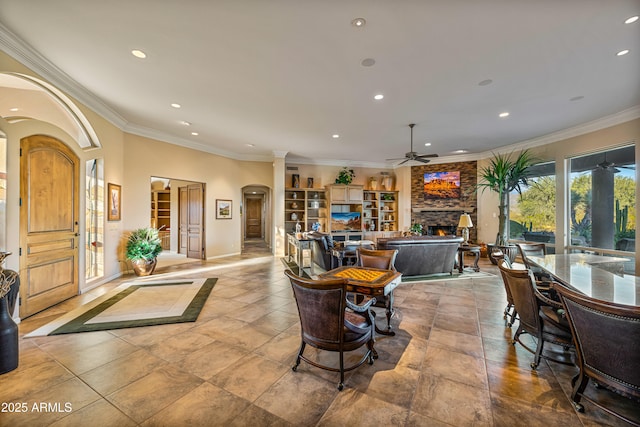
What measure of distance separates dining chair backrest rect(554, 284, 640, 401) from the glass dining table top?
0.43 m

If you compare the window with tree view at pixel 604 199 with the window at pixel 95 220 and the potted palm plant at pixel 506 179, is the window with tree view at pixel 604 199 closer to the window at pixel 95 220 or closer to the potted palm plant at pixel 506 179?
the potted palm plant at pixel 506 179

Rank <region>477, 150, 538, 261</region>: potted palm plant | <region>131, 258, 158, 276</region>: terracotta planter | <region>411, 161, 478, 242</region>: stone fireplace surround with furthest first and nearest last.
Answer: <region>411, 161, 478, 242</region>: stone fireplace surround, <region>477, 150, 538, 261</region>: potted palm plant, <region>131, 258, 158, 276</region>: terracotta planter

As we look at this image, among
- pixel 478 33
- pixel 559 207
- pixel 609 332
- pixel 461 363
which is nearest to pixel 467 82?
pixel 478 33

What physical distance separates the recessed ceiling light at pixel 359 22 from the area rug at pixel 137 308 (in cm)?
397

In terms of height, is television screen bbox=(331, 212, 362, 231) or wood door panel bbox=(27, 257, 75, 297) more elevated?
television screen bbox=(331, 212, 362, 231)

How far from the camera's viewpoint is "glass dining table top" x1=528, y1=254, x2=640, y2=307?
83.8 inches

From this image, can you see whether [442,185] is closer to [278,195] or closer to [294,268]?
[278,195]

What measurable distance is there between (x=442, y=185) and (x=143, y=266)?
8.89 m

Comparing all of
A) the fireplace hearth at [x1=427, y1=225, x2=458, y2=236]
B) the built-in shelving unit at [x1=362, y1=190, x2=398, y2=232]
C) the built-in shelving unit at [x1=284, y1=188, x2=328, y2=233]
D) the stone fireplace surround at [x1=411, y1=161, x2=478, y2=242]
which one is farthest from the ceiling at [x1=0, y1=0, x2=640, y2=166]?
the built-in shelving unit at [x1=362, y1=190, x2=398, y2=232]

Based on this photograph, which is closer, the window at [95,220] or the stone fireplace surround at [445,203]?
the window at [95,220]

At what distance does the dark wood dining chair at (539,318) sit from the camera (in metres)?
2.31

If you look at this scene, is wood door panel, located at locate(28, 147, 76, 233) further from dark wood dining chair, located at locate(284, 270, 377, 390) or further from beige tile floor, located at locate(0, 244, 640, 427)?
dark wood dining chair, located at locate(284, 270, 377, 390)

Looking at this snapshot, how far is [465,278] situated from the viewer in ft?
18.2

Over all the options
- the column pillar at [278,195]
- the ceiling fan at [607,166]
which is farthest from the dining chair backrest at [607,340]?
the column pillar at [278,195]
